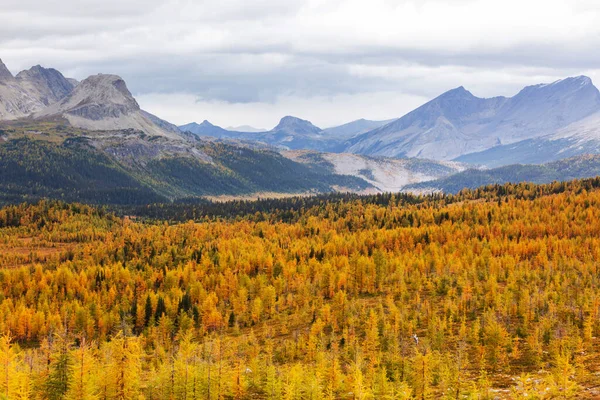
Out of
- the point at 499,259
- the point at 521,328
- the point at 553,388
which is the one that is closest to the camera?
the point at 553,388

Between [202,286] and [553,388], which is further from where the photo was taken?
[202,286]

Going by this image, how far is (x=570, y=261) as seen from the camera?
177125mm

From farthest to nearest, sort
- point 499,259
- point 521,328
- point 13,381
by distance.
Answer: point 499,259, point 521,328, point 13,381

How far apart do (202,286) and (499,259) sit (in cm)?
9353

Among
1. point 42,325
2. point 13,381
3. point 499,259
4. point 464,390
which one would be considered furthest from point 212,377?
point 499,259

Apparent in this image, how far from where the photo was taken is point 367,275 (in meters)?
180

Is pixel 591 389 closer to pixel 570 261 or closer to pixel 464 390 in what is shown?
pixel 464 390

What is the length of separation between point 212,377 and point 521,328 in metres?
63.5

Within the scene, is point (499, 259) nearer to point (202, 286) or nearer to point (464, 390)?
point (202, 286)

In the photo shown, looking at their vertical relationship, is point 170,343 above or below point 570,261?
below

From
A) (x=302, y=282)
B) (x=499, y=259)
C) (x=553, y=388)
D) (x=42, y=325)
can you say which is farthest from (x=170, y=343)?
(x=499, y=259)

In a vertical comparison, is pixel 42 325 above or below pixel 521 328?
below

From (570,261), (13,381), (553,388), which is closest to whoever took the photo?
(13,381)

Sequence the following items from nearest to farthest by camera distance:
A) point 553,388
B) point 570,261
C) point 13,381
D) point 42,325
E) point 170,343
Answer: point 13,381 < point 553,388 < point 170,343 < point 42,325 < point 570,261
